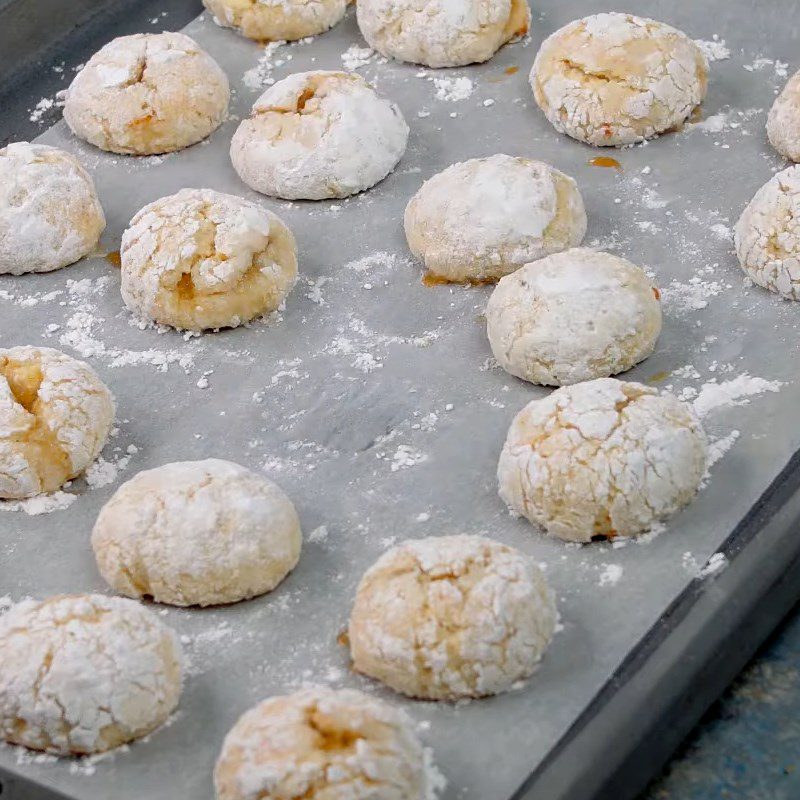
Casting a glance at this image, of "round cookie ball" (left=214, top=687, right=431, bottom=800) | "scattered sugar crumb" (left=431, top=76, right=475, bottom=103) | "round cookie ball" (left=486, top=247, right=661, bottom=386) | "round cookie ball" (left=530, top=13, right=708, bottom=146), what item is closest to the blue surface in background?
"round cookie ball" (left=214, top=687, right=431, bottom=800)

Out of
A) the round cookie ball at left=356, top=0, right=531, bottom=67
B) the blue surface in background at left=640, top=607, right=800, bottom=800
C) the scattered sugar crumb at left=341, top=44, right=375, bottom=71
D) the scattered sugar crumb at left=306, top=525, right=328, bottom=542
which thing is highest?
the round cookie ball at left=356, top=0, right=531, bottom=67

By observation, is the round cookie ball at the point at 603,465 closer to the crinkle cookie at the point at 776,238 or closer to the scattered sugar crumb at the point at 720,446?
the scattered sugar crumb at the point at 720,446

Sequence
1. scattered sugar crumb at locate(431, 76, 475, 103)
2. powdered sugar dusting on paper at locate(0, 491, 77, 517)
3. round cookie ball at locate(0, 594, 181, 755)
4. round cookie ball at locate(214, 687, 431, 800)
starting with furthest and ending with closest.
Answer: scattered sugar crumb at locate(431, 76, 475, 103) < powdered sugar dusting on paper at locate(0, 491, 77, 517) < round cookie ball at locate(0, 594, 181, 755) < round cookie ball at locate(214, 687, 431, 800)

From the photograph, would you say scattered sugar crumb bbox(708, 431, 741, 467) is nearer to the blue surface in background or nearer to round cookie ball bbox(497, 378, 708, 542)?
round cookie ball bbox(497, 378, 708, 542)

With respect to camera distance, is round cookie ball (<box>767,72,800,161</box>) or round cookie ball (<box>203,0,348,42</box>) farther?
round cookie ball (<box>203,0,348,42</box>)

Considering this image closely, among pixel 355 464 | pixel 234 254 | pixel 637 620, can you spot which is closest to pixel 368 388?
pixel 355 464
